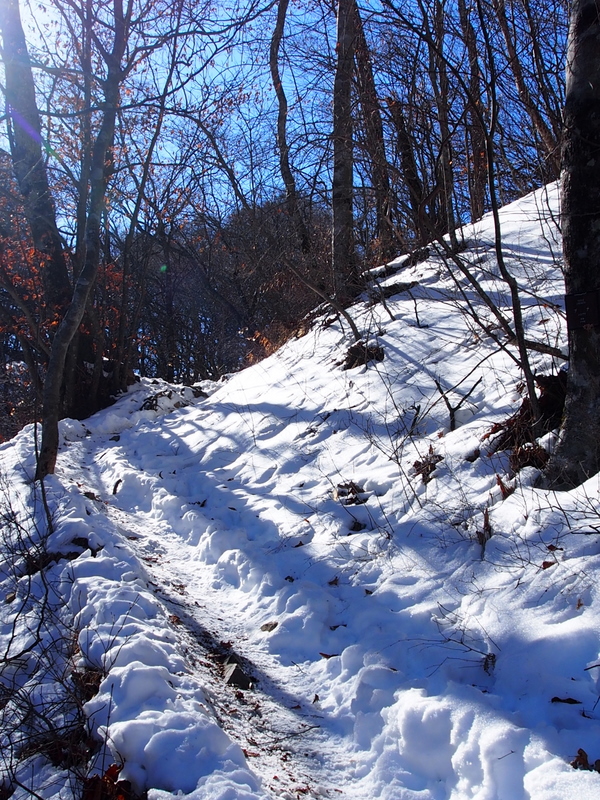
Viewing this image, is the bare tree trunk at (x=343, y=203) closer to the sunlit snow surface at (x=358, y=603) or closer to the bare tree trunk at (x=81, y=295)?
the sunlit snow surface at (x=358, y=603)

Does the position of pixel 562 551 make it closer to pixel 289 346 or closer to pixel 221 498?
pixel 221 498

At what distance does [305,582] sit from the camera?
369 centimetres

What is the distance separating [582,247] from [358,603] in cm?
255

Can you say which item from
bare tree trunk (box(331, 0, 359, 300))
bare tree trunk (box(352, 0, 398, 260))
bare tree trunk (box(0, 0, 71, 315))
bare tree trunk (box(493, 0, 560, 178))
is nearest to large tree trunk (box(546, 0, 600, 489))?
bare tree trunk (box(493, 0, 560, 178))

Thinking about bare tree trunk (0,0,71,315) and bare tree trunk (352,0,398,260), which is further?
bare tree trunk (0,0,71,315)

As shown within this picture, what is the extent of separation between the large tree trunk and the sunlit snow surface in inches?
10.5

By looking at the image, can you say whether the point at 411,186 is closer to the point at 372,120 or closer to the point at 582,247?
the point at 372,120

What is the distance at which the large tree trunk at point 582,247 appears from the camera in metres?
3.08

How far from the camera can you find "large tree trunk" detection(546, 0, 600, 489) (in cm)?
308

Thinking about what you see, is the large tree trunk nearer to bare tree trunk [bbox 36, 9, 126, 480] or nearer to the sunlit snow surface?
the sunlit snow surface

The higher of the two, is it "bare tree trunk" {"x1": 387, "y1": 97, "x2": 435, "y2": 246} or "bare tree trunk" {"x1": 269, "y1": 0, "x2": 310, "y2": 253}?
"bare tree trunk" {"x1": 269, "y1": 0, "x2": 310, "y2": 253}

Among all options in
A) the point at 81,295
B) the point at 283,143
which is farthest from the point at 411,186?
the point at 81,295

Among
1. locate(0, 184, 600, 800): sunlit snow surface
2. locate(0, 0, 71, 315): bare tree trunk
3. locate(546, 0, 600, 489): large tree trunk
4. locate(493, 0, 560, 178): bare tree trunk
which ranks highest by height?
locate(0, 0, 71, 315): bare tree trunk

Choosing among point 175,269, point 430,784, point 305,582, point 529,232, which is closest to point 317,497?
point 305,582
